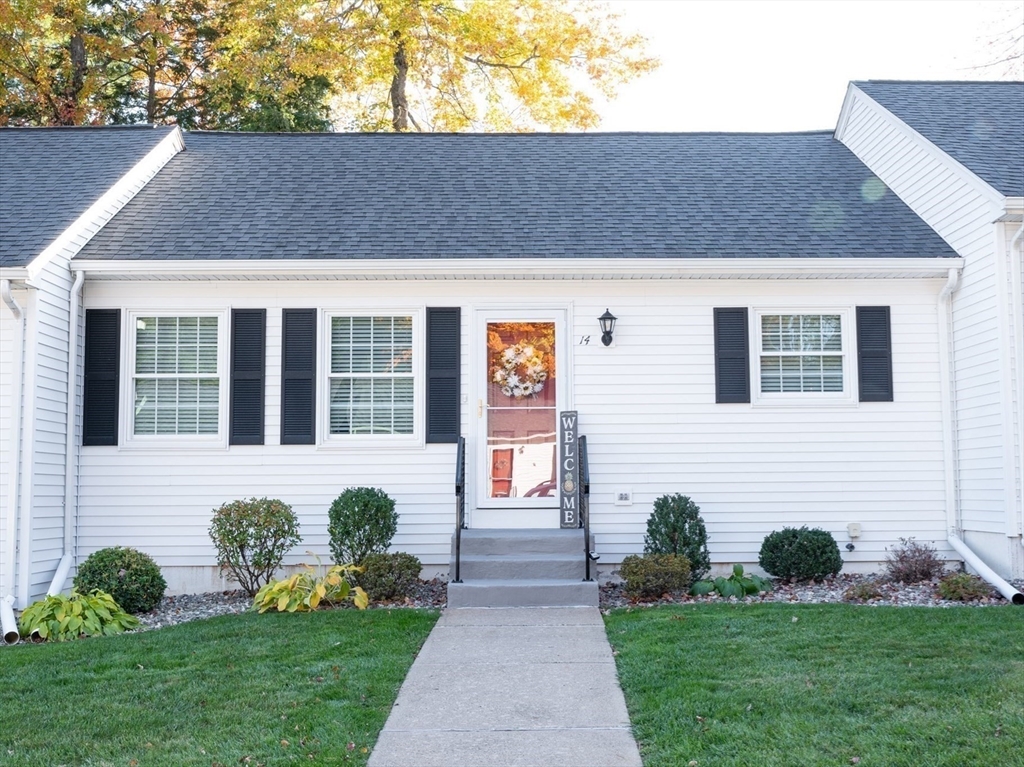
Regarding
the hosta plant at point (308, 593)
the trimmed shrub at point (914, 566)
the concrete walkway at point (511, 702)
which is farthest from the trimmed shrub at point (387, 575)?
the trimmed shrub at point (914, 566)

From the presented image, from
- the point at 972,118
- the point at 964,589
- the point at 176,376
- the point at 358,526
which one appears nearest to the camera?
the point at 964,589

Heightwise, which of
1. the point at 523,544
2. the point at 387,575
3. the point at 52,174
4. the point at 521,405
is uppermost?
the point at 52,174

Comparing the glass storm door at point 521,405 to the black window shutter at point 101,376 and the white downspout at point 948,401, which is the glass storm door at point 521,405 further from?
the white downspout at point 948,401

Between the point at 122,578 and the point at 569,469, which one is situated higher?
the point at 569,469

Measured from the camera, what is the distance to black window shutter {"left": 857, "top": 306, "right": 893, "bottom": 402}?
10.0 metres

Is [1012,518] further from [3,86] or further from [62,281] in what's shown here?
[3,86]

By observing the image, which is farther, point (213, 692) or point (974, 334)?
point (974, 334)

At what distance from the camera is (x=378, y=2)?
806 inches

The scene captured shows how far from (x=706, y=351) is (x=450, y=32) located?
12952mm

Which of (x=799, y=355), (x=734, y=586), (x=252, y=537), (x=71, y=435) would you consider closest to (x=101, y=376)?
(x=71, y=435)

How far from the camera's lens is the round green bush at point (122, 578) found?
344 inches

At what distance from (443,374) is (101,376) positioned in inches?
125

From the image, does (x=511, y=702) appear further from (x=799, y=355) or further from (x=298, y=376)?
(x=799, y=355)

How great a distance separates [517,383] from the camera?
10.2m
